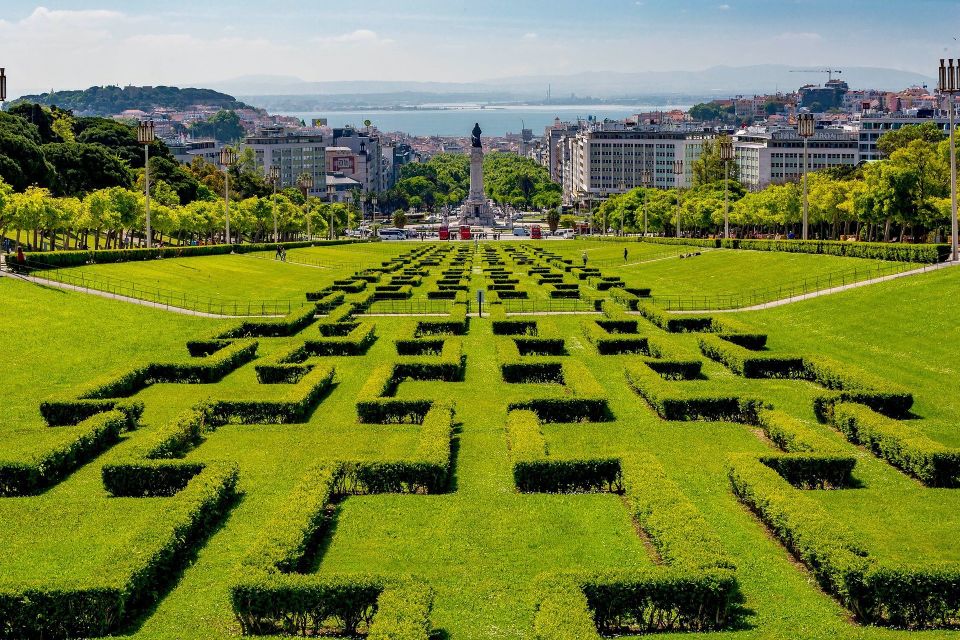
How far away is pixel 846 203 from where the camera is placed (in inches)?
3652

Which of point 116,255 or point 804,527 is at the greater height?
point 116,255

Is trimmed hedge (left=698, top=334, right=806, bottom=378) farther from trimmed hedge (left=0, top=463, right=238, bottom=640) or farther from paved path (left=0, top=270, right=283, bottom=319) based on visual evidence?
paved path (left=0, top=270, right=283, bottom=319)

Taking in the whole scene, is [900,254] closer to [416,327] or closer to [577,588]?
[416,327]

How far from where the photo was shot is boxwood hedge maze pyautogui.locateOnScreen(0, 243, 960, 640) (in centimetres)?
1700

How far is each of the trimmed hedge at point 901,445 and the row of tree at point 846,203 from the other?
2115 inches

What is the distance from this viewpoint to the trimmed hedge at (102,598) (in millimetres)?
16422

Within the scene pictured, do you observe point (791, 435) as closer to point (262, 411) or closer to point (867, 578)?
point (867, 578)

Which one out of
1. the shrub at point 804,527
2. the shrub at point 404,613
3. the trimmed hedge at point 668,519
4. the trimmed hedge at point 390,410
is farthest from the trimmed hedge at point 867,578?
the trimmed hedge at point 390,410

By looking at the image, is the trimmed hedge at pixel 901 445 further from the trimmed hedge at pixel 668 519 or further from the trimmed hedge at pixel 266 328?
the trimmed hedge at pixel 266 328

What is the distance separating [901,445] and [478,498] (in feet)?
38.2

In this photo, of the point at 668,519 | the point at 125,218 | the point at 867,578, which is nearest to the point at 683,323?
the point at 668,519

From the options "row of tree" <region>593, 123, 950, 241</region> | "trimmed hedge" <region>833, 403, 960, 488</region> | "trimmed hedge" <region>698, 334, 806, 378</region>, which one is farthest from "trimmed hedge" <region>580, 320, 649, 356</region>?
"row of tree" <region>593, 123, 950, 241</region>

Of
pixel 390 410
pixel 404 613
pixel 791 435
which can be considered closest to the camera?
pixel 404 613

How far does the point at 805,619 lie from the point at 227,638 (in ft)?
33.2
